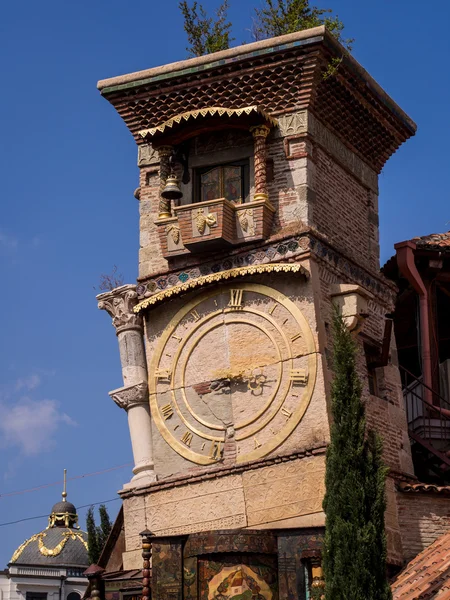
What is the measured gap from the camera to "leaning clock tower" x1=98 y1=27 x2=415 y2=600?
71.3 feet

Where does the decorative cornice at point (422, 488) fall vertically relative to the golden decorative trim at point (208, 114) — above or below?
below

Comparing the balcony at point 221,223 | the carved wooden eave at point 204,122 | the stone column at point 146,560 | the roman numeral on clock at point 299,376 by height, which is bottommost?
the stone column at point 146,560

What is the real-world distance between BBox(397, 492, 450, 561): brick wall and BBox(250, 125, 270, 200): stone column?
5285 mm

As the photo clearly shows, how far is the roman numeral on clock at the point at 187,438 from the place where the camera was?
22.7m

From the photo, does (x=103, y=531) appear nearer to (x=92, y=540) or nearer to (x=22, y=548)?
(x=92, y=540)

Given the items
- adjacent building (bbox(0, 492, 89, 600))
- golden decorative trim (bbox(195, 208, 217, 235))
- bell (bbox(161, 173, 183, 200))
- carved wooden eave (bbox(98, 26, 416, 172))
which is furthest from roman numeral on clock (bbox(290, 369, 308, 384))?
adjacent building (bbox(0, 492, 89, 600))

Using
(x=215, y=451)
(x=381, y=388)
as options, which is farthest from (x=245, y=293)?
(x=381, y=388)

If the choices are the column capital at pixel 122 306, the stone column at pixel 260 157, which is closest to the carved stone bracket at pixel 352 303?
the stone column at pixel 260 157

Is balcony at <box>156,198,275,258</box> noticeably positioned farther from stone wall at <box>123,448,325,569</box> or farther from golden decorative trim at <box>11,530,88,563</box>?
golden decorative trim at <box>11,530,88,563</box>

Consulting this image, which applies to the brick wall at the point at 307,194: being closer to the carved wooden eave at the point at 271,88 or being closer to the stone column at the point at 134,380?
the carved wooden eave at the point at 271,88

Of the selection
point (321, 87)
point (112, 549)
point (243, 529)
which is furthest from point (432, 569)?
point (321, 87)

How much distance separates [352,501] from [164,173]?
803 cm

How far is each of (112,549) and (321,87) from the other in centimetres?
847

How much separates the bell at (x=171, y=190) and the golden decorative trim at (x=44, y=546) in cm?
3003
